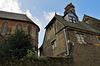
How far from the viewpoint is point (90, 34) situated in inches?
615

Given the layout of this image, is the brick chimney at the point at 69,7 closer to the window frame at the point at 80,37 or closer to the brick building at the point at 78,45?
the brick building at the point at 78,45

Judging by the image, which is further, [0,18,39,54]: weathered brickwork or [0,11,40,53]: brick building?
[0,18,39,54]: weathered brickwork

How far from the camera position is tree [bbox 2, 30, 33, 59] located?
10.9m

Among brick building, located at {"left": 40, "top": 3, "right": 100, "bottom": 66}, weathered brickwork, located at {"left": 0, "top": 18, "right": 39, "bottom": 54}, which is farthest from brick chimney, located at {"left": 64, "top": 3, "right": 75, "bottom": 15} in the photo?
weathered brickwork, located at {"left": 0, "top": 18, "right": 39, "bottom": 54}

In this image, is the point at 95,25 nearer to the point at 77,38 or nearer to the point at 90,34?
the point at 90,34

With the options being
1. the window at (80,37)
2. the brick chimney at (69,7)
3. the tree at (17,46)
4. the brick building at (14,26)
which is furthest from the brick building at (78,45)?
the brick building at (14,26)

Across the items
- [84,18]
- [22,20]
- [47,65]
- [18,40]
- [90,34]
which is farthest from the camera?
[84,18]

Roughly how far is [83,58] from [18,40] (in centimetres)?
904

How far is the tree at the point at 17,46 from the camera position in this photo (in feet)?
35.8

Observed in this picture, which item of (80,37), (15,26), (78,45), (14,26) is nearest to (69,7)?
(80,37)

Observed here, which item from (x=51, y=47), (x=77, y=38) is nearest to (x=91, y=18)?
(x=77, y=38)

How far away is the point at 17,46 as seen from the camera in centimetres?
1175

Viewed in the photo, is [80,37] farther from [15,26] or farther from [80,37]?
[15,26]

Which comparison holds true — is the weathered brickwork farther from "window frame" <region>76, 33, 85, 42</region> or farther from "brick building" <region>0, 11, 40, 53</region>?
"window frame" <region>76, 33, 85, 42</region>
